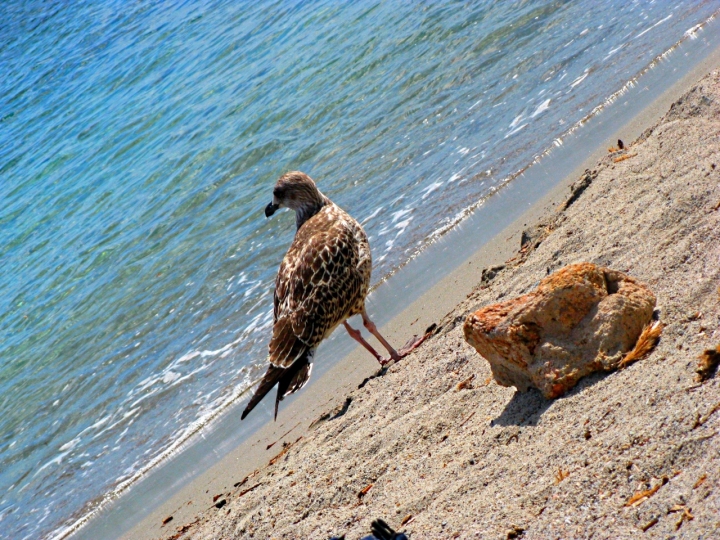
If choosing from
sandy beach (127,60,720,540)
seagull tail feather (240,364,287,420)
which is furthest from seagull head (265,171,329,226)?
seagull tail feather (240,364,287,420)

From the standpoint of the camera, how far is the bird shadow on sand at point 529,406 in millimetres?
3457

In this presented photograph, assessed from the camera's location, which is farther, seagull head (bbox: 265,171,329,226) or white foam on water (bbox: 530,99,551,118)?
white foam on water (bbox: 530,99,551,118)

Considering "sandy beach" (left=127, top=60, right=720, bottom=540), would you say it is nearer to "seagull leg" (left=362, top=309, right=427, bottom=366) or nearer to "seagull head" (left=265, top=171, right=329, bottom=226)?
"seagull leg" (left=362, top=309, right=427, bottom=366)

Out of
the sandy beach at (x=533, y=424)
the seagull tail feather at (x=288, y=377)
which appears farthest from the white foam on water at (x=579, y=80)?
the seagull tail feather at (x=288, y=377)

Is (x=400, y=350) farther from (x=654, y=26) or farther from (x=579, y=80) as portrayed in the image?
(x=654, y=26)

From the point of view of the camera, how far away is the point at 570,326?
11.7ft

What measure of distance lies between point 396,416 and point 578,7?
902 cm

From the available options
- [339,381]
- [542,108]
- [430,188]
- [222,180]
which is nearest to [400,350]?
[339,381]

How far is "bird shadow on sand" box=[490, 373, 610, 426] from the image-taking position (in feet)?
11.3

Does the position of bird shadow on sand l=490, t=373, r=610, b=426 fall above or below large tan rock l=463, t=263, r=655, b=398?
below

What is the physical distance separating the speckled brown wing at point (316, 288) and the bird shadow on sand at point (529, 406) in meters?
2.12

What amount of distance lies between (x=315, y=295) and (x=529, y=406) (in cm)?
250

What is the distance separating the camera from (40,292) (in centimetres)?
1124

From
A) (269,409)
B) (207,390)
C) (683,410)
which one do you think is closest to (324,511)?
(683,410)
